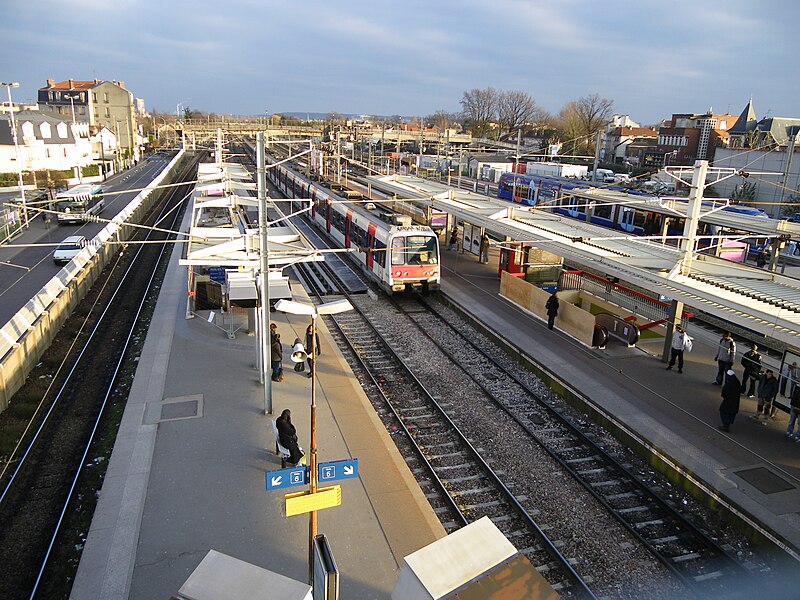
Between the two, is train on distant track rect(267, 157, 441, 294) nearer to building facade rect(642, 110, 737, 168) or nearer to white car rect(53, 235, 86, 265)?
white car rect(53, 235, 86, 265)

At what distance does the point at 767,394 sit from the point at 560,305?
22.7 ft

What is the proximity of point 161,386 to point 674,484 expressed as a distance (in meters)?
11.2

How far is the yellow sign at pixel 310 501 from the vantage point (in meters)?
6.80

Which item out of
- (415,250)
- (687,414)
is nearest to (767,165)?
(415,250)

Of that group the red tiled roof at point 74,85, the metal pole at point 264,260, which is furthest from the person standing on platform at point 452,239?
the red tiled roof at point 74,85

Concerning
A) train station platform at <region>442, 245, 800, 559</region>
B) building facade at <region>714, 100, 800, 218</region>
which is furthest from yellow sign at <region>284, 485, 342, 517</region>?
building facade at <region>714, 100, 800, 218</region>

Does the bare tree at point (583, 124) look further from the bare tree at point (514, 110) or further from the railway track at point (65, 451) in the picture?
the railway track at point (65, 451)

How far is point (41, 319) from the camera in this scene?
16.4 metres

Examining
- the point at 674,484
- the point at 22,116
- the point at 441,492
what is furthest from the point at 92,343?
the point at 22,116

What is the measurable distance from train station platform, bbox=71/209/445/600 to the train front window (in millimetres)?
7157

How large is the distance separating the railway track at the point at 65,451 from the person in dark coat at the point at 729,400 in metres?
12.1

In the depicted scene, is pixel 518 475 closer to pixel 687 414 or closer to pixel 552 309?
pixel 687 414

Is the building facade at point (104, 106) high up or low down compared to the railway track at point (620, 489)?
up

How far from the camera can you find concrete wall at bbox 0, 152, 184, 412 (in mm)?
13588
